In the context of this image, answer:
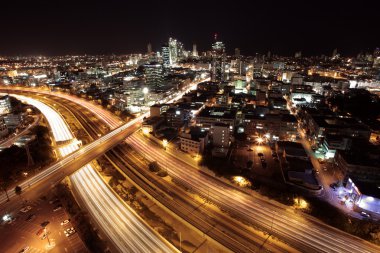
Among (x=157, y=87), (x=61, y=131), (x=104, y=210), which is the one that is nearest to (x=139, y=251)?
(x=104, y=210)

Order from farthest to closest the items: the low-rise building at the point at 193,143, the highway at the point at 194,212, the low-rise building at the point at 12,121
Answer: the low-rise building at the point at 12,121 < the low-rise building at the point at 193,143 < the highway at the point at 194,212

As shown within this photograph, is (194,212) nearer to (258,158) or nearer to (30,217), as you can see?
(258,158)

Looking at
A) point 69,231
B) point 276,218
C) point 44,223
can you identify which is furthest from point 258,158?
point 44,223

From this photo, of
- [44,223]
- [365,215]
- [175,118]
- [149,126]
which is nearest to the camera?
[44,223]

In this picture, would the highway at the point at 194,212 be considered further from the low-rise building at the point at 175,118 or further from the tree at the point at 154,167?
the low-rise building at the point at 175,118

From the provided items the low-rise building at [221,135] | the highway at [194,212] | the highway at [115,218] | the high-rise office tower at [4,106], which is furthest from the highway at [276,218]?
the high-rise office tower at [4,106]

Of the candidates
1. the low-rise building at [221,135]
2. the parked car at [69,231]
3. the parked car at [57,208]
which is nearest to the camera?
the parked car at [69,231]

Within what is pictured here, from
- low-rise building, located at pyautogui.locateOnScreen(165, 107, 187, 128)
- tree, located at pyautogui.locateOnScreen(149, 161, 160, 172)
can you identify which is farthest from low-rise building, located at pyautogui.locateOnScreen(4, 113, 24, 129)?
tree, located at pyautogui.locateOnScreen(149, 161, 160, 172)
